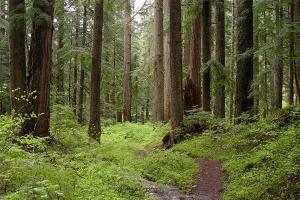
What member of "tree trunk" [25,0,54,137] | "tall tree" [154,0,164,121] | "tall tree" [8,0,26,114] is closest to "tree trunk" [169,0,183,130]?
Result: "tree trunk" [25,0,54,137]

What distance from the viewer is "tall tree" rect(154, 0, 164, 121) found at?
22081mm

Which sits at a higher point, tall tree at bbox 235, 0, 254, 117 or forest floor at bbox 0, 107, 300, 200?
tall tree at bbox 235, 0, 254, 117

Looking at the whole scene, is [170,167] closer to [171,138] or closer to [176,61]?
[171,138]

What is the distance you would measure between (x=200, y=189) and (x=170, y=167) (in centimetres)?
175

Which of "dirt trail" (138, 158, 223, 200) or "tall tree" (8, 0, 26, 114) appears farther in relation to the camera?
"tall tree" (8, 0, 26, 114)

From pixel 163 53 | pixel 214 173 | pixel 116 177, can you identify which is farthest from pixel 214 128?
pixel 163 53

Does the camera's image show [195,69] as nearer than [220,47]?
Yes

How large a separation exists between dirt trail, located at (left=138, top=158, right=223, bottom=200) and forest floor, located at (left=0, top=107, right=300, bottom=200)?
0.02m

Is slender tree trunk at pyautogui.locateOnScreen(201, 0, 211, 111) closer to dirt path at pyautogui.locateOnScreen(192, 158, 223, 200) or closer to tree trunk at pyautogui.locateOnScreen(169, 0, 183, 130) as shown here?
tree trunk at pyautogui.locateOnScreen(169, 0, 183, 130)

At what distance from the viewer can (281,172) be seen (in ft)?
23.5

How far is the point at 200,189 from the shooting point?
8.20 metres

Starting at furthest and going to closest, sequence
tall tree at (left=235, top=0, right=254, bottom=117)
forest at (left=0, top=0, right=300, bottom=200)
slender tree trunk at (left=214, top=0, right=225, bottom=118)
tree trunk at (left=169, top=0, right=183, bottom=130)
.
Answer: slender tree trunk at (left=214, top=0, right=225, bottom=118)
tall tree at (left=235, top=0, right=254, bottom=117)
tree trunk at (left=169, top=0, right=183, bottom=130)
forest at (left=0, top=0, right=300, bottom=200)

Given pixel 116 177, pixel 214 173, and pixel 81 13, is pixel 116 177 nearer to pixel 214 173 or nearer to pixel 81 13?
pixel 214 173

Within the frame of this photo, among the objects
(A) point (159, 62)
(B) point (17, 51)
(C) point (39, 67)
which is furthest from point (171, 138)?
(A) point (159, 62)
